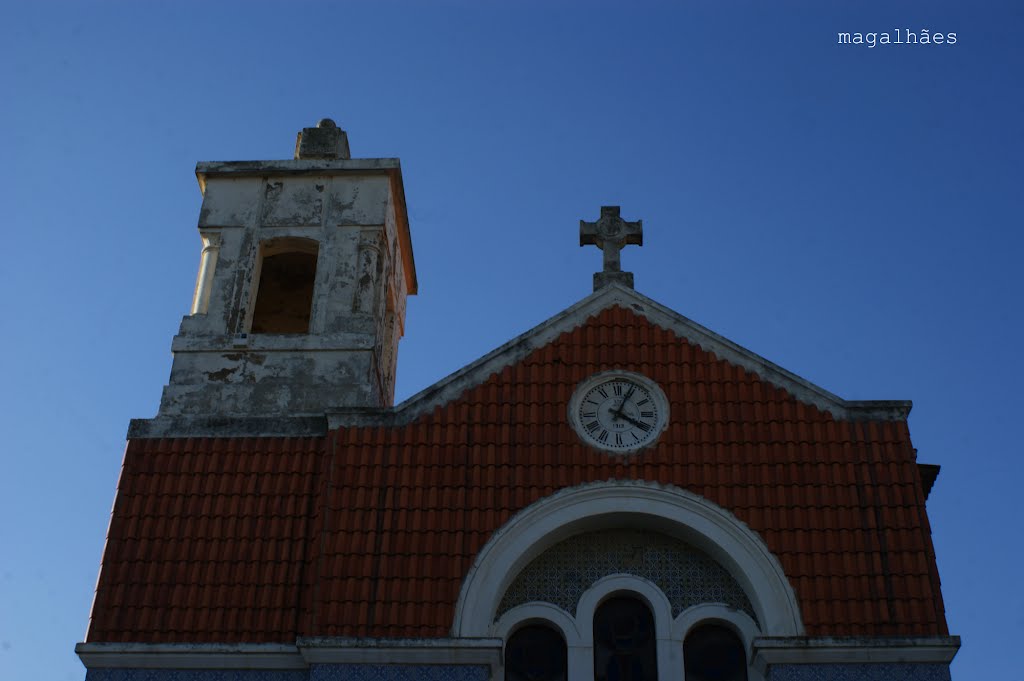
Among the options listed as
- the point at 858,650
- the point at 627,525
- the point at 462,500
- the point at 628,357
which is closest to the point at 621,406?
the point at 628,357

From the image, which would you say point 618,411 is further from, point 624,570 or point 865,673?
point 865,673

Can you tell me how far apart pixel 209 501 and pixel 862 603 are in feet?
28.9

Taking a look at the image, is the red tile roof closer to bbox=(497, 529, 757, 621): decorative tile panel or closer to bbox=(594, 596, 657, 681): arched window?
bbox=(497, 529, 757, 621): decorative tile panel

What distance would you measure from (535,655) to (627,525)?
2.13 m

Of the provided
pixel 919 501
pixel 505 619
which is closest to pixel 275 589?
pixel 505 619

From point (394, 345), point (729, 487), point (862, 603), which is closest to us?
point (862, 603)

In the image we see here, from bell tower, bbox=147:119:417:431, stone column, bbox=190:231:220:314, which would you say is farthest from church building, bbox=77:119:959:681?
stone column, bbox=190:231:220:314

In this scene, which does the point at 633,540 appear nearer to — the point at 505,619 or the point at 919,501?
the point at 505,619

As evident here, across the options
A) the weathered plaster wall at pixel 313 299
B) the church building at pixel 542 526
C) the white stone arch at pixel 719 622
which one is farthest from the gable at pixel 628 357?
the white stone arch at pixel 719 622

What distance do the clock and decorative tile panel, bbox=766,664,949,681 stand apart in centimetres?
363

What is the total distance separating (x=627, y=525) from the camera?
1819 centimetres

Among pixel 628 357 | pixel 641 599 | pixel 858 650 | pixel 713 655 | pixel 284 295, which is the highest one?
pixel 284 295

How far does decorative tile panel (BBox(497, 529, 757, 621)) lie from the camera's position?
17.8 m

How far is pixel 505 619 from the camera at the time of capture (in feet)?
57.6
